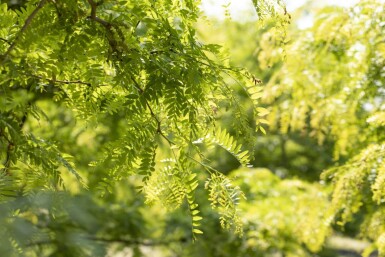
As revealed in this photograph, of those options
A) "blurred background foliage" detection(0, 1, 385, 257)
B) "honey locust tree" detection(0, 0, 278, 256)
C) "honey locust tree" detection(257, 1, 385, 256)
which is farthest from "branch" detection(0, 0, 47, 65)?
"honey locust tree" detection(257, 1, 385, 256)

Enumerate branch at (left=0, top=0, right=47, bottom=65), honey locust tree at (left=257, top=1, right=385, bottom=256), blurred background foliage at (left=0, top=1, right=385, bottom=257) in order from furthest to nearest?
honey locust tree at (left=257, top=1, right=385, bottom=256)
branch at (left=0, top=0, right=47, bottom=65)
blurred background foliage at (left=0, top=1, right=385, bottom=257)

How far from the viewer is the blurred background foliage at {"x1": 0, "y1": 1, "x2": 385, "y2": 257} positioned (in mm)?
860

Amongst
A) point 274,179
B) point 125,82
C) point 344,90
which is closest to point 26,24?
point 125,82

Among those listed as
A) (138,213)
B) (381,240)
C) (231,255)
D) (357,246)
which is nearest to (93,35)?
(381,240)

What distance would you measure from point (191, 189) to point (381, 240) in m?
1.86

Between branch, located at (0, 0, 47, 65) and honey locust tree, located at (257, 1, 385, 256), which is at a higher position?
honey locust tree, located at (257, 1, 385, 256)

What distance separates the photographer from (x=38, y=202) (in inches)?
33.8

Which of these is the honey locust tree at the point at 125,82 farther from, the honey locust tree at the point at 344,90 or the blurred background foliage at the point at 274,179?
the honey locust tree at the point at 344,90

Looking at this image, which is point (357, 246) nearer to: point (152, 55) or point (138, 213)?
point (138, 213)

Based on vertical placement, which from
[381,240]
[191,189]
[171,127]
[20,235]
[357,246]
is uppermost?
[357,246]

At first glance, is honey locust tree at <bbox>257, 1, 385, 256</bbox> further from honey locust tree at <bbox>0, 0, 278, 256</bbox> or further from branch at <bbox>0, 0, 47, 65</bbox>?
branch at <bbox>0, 0, 47, 65</bbox>

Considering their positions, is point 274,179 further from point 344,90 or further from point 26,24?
point 26,24

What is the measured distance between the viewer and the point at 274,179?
8.95 metres

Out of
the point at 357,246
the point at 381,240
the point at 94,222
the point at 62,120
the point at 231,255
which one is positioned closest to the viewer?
the point at 94,222
